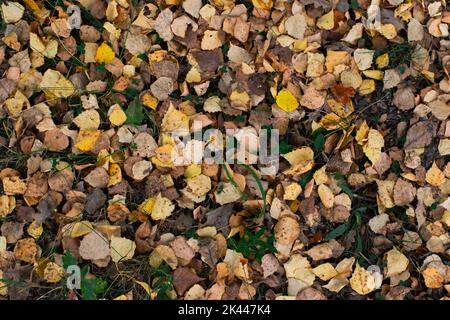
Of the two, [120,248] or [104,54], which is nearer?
[120,248]

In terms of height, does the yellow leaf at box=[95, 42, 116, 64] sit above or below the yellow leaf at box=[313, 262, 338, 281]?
above

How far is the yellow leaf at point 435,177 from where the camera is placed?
1943 mm

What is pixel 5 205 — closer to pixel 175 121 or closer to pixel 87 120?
pixel 87 120

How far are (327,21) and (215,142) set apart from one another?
54 cm

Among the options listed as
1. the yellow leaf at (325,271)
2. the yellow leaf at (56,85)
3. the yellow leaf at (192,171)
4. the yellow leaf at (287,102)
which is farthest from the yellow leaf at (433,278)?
the yellow leaf at (56,85)

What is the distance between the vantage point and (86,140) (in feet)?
6.39

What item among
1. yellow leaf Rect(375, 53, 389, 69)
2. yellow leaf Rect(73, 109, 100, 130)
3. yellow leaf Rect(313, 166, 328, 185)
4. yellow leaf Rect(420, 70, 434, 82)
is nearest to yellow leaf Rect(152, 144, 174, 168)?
yellow leaf Rect(73, 109, 100, 130)

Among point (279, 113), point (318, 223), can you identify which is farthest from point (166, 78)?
point (318, 223)

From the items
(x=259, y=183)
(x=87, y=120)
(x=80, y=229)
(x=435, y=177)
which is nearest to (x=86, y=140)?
(x=87, y=120)

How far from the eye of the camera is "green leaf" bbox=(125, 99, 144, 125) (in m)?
1.97

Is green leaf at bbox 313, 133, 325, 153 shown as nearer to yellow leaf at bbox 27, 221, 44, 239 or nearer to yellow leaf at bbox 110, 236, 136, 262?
yellow leaf at bbox 110, 236, 136, 262

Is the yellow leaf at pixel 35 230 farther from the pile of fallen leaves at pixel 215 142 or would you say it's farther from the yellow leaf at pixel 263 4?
the yellow leaf at pixel 263 4

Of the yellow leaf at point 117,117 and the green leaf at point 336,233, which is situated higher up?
the yellow leaf at point 117,117

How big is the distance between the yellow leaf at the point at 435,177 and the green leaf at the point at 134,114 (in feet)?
2.97
